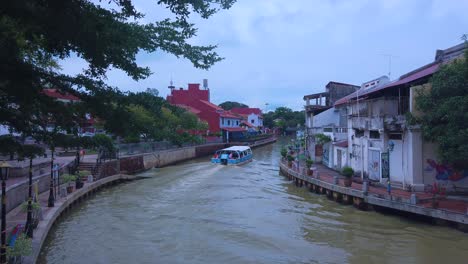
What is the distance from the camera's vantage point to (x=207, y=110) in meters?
69.4

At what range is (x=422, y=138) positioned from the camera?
19.9 meters

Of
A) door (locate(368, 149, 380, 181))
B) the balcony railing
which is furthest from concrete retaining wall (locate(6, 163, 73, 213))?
the balcony railing

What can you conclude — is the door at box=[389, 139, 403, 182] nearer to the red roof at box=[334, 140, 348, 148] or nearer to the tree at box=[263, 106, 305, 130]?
the red roof at box=[334, 140, 348, 148]

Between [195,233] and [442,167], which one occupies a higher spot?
[442,167]

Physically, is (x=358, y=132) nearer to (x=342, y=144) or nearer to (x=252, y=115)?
(x=342, y=144)

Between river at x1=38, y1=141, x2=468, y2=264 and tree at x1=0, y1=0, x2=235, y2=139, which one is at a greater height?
tree at x1=0, y1=0, x2=235, y2=139

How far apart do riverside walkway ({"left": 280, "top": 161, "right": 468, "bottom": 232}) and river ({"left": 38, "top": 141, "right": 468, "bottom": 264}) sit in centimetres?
50

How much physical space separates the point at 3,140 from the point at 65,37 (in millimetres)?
1928

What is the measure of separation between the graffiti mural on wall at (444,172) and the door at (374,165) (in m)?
Result: 3.73

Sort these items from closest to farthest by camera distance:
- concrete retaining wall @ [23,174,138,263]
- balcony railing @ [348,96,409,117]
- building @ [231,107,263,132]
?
concrete retaining wall @ [23,174,138,263], balcony railing @ [348,96,409,117], building @ [231,107,263,132]

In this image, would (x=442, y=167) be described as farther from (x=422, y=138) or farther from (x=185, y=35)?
(x=185, y=35)

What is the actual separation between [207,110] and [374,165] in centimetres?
4759

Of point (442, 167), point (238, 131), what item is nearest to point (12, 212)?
point (442, 167)

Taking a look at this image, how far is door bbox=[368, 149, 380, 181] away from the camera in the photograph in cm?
2361
